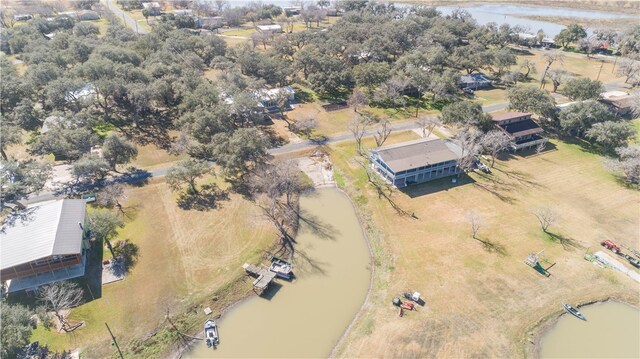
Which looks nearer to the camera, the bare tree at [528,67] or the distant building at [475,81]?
the distant building at [475,81]

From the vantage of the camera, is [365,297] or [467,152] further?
[467,152]

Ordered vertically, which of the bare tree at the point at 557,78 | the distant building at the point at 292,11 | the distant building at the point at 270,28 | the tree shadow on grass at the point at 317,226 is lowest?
the tree shadow on grass at the point at 317,226

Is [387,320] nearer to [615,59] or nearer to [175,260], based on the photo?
[175,260]

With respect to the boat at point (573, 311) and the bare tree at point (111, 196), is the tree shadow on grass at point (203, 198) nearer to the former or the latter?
the bare tree at point (111, 196)

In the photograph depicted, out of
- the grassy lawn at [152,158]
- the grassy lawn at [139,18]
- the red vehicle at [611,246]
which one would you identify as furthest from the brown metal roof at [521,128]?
the grassy lawn at [139,18]

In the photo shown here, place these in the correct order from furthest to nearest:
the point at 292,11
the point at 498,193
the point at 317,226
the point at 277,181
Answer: the point at 292,11 → the point at 498,193 → the point at 277,181 → the point at 317,226

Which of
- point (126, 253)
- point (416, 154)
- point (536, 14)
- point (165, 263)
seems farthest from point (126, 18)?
point (536, 14)

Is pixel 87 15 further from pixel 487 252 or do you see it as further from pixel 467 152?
pixel 487 252
